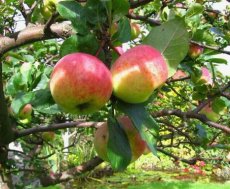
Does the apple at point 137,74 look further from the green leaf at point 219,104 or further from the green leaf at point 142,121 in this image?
the green leaf at point 219,104

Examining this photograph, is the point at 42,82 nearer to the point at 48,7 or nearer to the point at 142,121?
the point at 48,7

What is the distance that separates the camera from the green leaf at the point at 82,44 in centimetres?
59

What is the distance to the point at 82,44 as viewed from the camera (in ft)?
1.95

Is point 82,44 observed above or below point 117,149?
above

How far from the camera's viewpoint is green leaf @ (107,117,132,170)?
57 centimetres

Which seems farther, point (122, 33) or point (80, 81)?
point (122, 33)

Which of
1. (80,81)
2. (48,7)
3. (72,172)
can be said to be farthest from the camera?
(72,172)

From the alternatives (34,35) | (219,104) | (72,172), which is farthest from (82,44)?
(72,172)

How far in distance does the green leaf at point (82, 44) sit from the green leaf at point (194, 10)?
1.24ft

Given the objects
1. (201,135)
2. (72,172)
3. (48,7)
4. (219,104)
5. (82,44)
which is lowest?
(72,172)

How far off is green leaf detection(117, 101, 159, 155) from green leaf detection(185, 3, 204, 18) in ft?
1.24

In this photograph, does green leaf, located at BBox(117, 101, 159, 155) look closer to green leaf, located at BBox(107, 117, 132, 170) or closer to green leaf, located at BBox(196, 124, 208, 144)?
green leaf, located at BBox(107, 117, 132, 170)

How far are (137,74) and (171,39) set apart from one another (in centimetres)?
9

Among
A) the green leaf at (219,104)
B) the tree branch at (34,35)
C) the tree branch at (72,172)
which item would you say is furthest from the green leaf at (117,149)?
the tree branch at (72,172)
